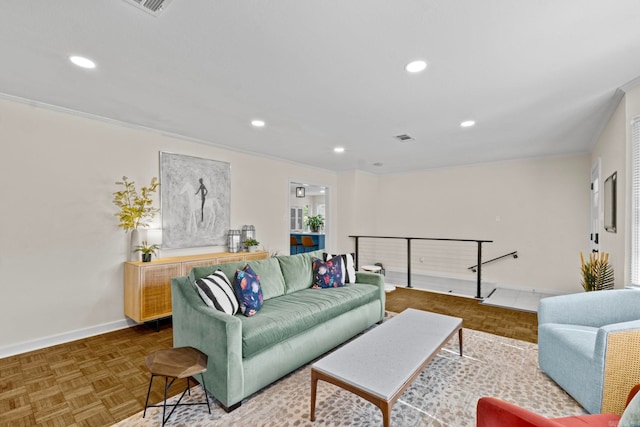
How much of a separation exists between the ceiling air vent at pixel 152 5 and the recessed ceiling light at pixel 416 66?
159cm

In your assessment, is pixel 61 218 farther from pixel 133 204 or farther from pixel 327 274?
pixel 327 274

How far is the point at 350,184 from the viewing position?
6730mm

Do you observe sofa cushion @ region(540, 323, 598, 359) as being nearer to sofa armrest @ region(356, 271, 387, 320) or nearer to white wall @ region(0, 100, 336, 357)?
sofa armrest @ region(356, 271, 387, 320)

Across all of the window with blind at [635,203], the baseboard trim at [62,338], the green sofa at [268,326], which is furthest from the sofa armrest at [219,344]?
the window with blind at [635,203]

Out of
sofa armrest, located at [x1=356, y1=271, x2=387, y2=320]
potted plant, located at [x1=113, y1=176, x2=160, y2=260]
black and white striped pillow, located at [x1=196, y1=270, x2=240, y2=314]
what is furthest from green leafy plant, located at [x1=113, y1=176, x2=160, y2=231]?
sofa armrest, located at [x1=356, y1=271, x2=387, y2=320]

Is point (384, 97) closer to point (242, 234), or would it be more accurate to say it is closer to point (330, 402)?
point (330, 402)

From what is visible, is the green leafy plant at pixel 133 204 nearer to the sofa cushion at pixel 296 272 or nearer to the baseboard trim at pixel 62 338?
the baseboard trim at pixel 62 338

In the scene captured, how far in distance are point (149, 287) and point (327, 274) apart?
205cm

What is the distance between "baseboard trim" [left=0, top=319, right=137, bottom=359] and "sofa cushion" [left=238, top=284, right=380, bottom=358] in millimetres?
2068

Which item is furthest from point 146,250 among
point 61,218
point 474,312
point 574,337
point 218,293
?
point 474,312

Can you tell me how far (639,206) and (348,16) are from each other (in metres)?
2.73

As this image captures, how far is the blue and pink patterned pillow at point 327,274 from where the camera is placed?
338cm

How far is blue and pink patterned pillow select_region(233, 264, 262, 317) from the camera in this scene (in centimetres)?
241

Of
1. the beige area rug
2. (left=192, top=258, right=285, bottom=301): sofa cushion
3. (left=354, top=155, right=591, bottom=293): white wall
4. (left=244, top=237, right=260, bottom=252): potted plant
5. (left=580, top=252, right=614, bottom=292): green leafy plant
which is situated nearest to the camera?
the beige area rug
